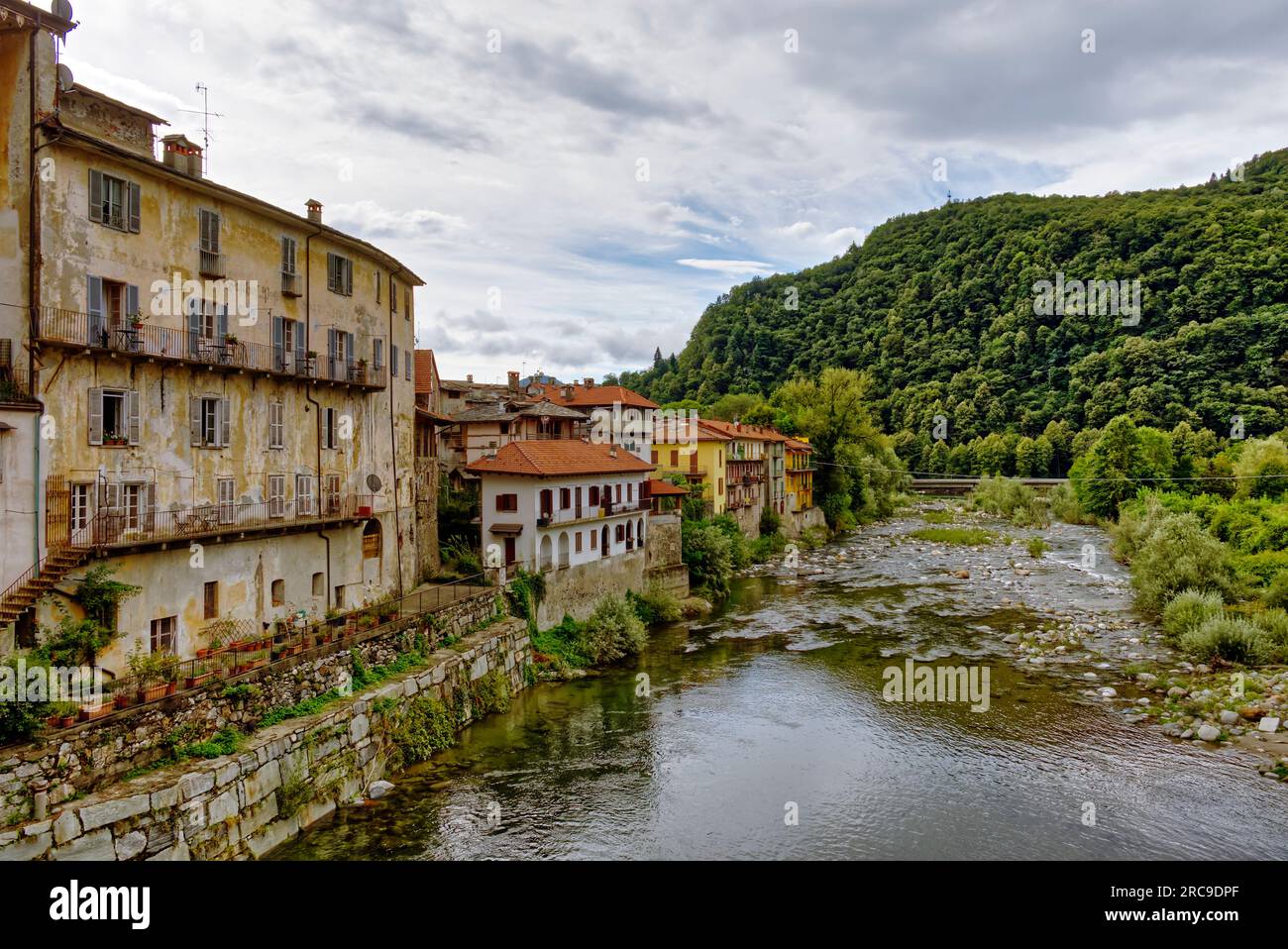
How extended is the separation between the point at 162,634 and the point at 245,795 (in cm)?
556

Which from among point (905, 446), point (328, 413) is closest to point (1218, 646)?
point (328, 413)

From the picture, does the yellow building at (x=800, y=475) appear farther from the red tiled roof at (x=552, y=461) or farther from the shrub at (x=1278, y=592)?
the shrub at (x=1278, y=592)

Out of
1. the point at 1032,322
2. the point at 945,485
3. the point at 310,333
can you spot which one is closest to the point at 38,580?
the point at 310,333

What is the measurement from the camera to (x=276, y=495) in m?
22.6

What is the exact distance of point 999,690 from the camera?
27344mm

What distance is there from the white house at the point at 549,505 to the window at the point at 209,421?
12.3 m

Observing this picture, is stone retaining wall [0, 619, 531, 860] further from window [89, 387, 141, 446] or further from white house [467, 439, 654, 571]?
white house [467, 439, 654, 571]

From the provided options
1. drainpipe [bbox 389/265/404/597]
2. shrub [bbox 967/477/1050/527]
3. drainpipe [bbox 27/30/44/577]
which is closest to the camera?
drainpipe [bbox 27/30/44/577]

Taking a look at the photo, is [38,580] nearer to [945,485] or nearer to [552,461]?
[552,461]

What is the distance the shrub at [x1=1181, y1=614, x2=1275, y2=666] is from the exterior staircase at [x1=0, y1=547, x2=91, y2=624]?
1410 inches

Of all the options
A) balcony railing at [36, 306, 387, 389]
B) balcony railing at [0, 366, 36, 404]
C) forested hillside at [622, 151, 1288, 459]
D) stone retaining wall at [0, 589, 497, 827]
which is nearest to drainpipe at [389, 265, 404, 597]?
balcony railing at [36, 306, 387, 389]

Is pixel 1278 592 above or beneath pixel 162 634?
beneath

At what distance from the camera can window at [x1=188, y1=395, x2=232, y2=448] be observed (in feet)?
65.6
